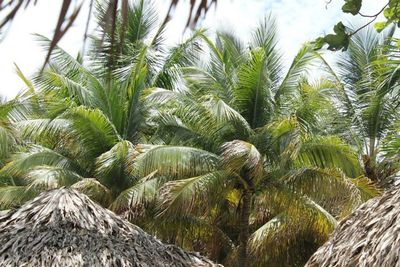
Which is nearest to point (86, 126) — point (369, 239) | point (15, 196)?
point (15, 196)

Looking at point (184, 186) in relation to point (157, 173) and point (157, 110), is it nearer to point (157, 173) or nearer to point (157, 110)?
point (157, 173)

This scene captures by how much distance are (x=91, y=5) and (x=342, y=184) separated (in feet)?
36.9

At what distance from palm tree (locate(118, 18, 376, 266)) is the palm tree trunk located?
17mm

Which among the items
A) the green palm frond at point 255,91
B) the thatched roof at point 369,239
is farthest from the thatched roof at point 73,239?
the green palm frond at point 255,91

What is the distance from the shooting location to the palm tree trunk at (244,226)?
12156 mm

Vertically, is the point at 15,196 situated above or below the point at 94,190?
below

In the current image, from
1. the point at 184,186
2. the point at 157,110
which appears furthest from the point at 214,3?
the point at 157,110

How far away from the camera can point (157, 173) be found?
1204 cm

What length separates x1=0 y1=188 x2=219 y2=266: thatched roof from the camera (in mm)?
6055

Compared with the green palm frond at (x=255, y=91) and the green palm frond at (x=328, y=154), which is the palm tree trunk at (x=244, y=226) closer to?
the green palm frond at (x=328, y=154)

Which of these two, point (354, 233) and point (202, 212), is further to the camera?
point (202, 212)

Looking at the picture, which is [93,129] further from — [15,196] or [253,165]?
[253,165]

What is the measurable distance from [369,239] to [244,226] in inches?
302

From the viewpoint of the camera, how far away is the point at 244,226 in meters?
12.5
